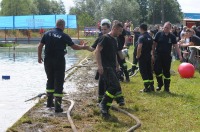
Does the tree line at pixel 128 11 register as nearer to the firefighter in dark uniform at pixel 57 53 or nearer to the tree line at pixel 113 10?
A: the tree line at pixel 113 10

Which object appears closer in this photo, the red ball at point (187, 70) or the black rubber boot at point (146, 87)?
the black rubber boot at point (146, 87)

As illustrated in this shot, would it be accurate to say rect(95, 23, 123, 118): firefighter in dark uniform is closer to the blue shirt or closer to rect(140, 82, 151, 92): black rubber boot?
the blue shirt

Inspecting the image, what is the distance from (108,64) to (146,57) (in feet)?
11.1

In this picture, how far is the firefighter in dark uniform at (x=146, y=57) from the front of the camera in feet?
39.9

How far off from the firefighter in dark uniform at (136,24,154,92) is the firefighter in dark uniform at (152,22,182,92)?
185 mm

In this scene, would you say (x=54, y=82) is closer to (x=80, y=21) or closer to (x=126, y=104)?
(x=126, y=104)

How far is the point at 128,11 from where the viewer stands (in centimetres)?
7794

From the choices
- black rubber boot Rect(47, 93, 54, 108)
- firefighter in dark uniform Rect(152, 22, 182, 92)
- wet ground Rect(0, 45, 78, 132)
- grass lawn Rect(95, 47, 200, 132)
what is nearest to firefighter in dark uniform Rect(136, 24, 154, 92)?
firefighter in dark uniform Rect(152, 22, 182, 92)

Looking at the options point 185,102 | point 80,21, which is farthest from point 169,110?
point 80,21

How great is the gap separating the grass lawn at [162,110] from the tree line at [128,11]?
5806cm

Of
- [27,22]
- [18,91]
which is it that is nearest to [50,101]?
[18,91]

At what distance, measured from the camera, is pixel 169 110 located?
9.66 metres

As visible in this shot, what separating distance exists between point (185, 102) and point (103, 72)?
2.60 metres

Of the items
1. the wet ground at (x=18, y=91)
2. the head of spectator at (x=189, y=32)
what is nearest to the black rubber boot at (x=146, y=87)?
the wet ground at (x=18, y=91)
